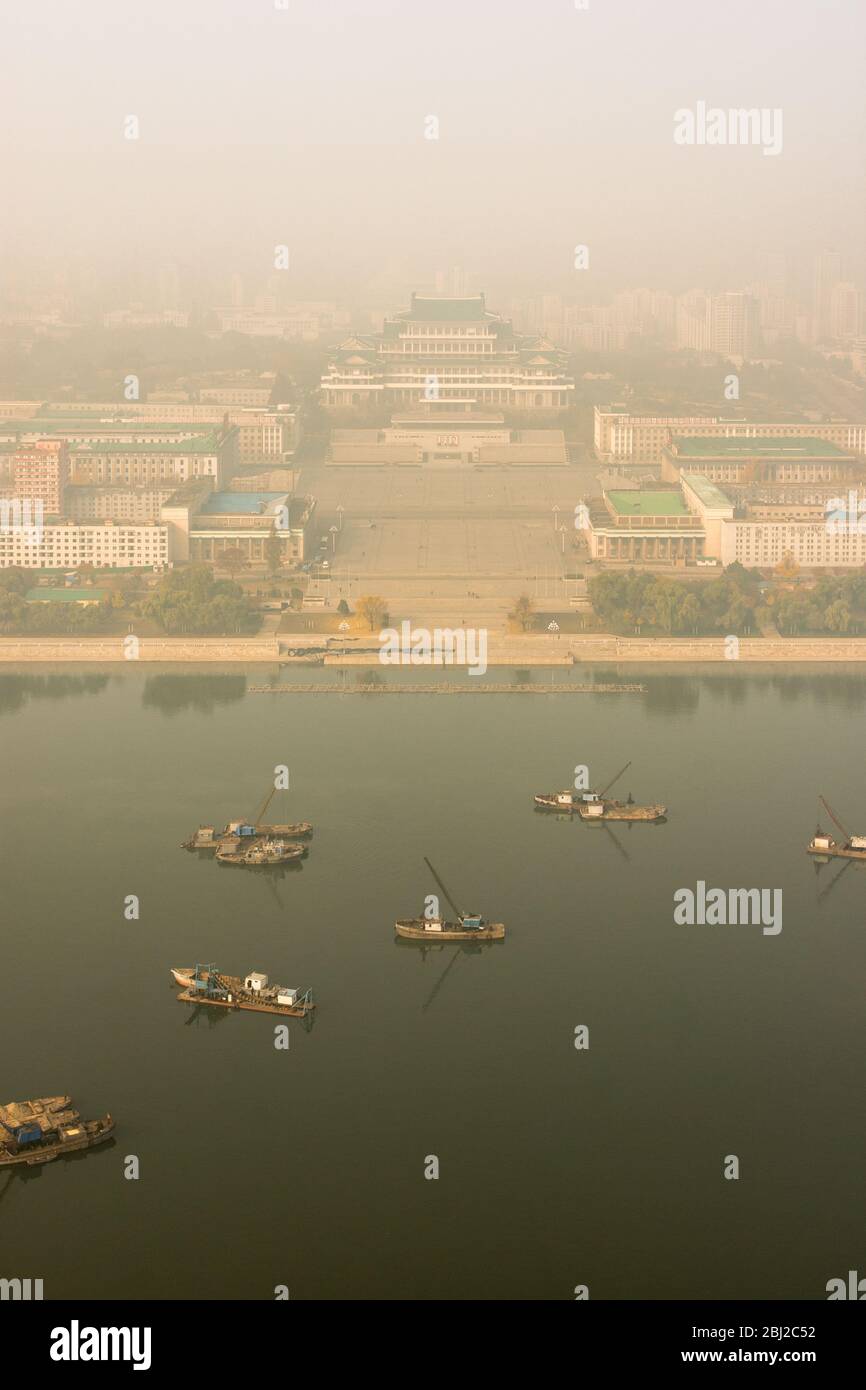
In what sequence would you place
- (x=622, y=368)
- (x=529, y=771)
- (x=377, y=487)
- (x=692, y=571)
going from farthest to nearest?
1. (x=622, y=368)
2. (x=377, y=487)
3. (x=692, y=571)
4. (x=529, y=771)

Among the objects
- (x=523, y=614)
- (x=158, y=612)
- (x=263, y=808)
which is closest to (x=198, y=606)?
(x=158, y=612)

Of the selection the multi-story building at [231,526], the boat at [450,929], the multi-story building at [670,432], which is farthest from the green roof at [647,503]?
the boat at [450,929]

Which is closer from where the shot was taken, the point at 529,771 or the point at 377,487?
the point at 529,771

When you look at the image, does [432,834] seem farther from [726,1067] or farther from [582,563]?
[582,563]

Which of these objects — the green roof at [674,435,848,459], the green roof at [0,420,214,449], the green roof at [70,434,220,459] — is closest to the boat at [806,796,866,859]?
the green roof at [674,435,848,459]

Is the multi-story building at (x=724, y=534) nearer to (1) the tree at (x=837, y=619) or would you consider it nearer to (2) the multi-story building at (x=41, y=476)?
(1) the tree at (x=837, y=619)

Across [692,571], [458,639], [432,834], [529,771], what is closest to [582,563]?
[692,571]
